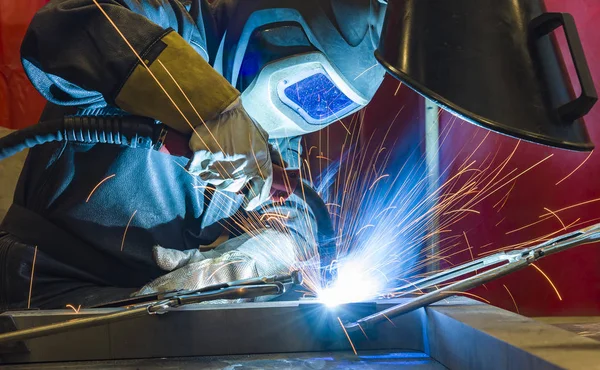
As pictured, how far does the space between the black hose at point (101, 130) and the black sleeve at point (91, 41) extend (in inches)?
3.2

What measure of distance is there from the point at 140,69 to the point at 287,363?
841 millimetres

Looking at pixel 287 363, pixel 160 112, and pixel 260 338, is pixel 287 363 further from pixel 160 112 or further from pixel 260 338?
pixel 160 112

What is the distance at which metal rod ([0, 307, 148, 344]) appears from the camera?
3.19 ft

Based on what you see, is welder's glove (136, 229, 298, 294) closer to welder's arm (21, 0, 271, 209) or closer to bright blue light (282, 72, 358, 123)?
welder's arm (21, 0, 271, 209)

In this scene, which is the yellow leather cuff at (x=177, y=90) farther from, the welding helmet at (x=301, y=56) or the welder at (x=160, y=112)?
the welding helmet at (x=301, y=56)

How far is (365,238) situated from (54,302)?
162cm

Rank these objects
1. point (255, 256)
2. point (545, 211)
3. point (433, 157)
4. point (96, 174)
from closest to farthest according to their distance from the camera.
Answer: point (96, 174)
point (255, 256)
point (545, 211)
point (433, 157)

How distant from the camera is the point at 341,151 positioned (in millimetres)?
3012

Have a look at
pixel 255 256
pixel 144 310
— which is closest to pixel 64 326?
pixel 144 310

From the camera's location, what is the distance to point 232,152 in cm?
153

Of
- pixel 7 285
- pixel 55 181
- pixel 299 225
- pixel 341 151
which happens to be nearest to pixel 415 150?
pixel 341 151

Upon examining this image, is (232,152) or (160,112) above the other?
(160,112)

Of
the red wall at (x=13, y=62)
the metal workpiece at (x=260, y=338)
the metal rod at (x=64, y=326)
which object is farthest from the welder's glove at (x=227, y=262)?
the red wall at (x=13, y=62)

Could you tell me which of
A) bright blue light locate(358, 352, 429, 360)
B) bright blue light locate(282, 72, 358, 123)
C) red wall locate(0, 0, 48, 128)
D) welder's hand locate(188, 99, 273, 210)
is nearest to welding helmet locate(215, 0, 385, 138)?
bright blue light locate(282, 72, 358, 123)
